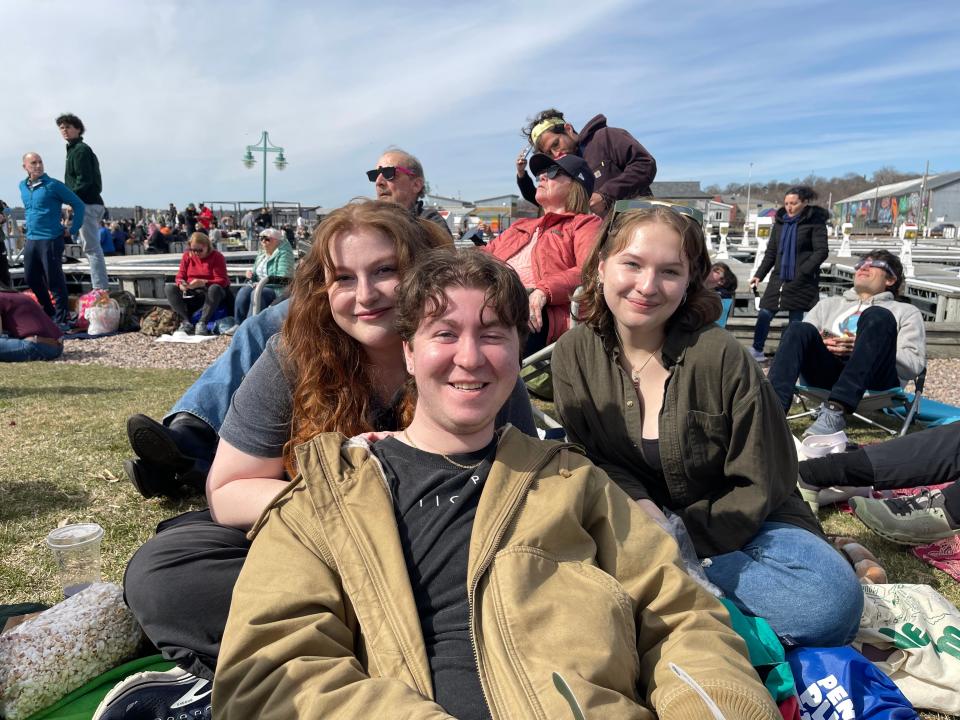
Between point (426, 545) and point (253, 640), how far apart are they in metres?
0.48

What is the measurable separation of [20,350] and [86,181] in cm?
337

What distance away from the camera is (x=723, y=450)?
2602 mm

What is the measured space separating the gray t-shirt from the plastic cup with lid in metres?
1.00

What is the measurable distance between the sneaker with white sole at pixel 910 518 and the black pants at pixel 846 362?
1526mm

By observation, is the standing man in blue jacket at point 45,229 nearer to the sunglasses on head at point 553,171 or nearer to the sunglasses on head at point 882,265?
the sunglasses on head at point 553,171

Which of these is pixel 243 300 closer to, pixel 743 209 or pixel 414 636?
pixel 414 636

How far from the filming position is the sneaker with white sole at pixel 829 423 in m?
5.03

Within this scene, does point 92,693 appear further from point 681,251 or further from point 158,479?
point 681,251

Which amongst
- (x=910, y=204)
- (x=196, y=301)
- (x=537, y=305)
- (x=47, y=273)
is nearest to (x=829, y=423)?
(x=537, y=305)

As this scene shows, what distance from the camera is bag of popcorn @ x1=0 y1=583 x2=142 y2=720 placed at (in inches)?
79.8

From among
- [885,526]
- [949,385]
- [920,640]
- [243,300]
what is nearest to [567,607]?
[920,640]

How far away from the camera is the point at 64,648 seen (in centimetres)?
212

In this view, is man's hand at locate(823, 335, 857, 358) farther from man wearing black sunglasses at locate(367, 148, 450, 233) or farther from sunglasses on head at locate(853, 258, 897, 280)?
man wearing black sunglasses at locate(367, 148, 450, 233)

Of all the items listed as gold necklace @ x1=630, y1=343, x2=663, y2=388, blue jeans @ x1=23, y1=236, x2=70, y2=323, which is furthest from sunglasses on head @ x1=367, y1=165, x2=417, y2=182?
blue jeans @ x1=23, y1=236, x2=70, y2=323
